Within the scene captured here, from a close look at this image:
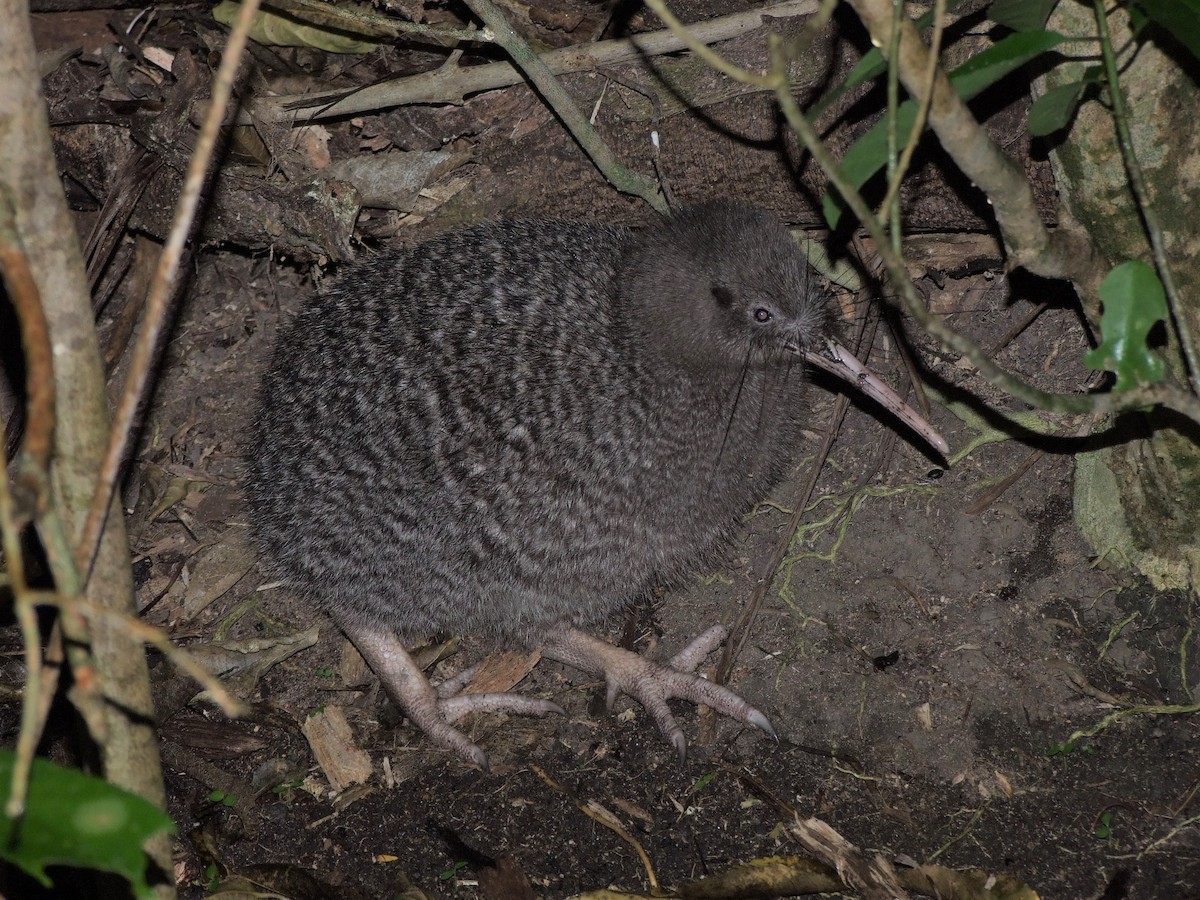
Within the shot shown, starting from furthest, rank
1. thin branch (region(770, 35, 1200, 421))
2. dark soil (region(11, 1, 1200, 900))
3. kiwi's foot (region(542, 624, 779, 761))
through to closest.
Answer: kiwi's foot (region(542, 624, 779, 761)) → dark soil (region(11, 1, 1200, 900)) → thin branch (region(770, 35, 1200, 421))

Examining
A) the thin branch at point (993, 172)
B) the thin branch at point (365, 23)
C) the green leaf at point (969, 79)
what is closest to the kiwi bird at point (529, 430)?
the thin branch at point (365, 23)

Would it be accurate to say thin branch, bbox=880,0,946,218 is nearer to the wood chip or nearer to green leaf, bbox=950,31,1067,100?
green leaf, bbox=950,31,1067,100

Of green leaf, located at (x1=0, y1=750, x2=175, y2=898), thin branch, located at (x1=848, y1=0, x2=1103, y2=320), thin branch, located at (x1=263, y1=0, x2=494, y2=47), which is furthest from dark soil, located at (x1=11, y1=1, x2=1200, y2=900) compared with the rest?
green leaf, located at (x1=0, y1=750, x2=175, y2=898)

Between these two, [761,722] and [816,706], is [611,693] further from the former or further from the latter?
[816,706]

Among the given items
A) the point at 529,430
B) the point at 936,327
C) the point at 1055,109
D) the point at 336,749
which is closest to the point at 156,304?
the point at 936,327

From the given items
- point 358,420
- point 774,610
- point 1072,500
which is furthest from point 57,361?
point 1072,500

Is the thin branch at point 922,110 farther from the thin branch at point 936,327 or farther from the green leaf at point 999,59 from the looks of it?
the green leaf at point 999,59

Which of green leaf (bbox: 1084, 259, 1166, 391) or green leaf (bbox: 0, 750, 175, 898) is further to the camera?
green leaf (bbox: 1084, 259, 1166, 391)
